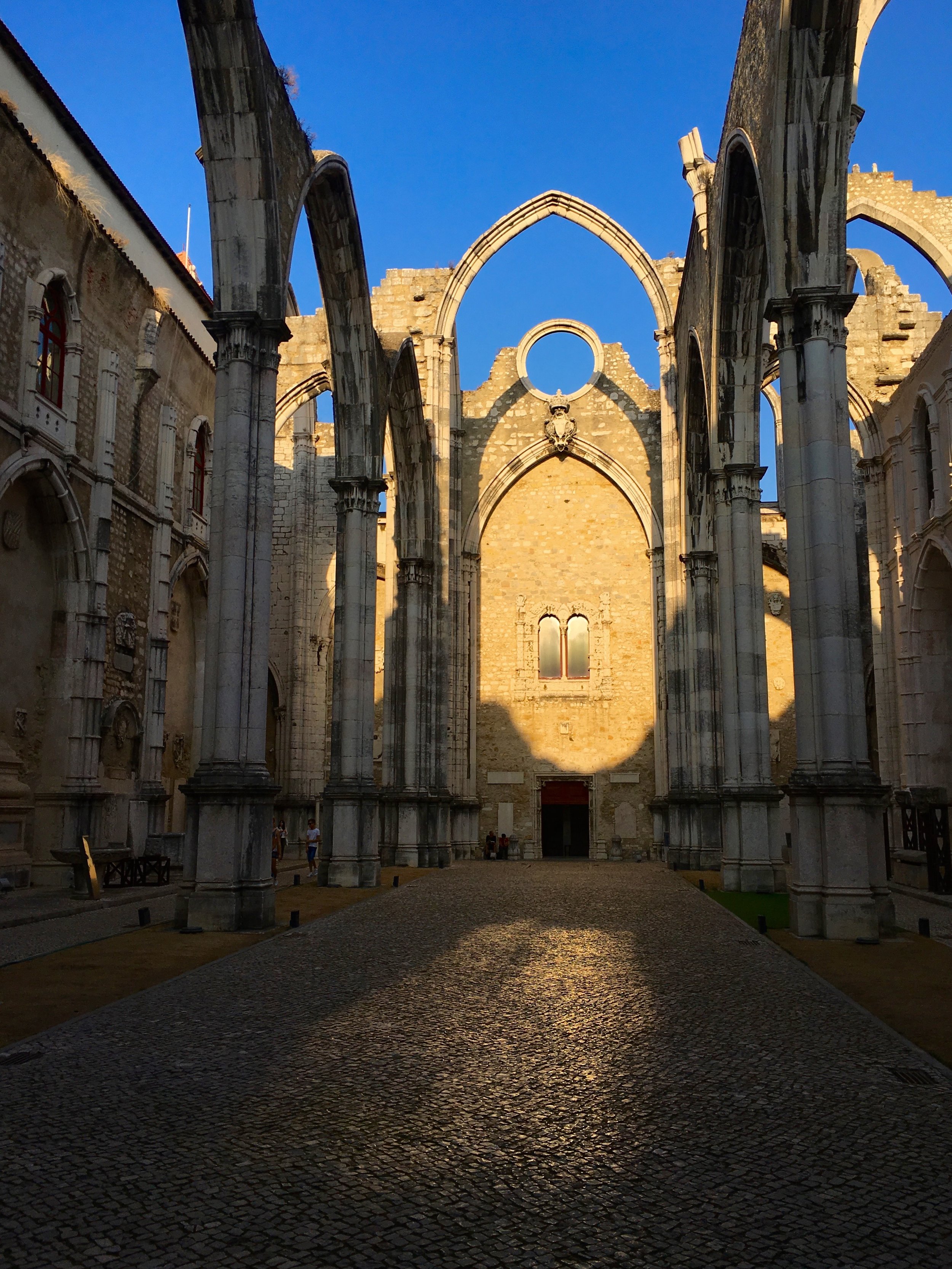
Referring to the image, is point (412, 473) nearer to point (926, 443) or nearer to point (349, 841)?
point (349, 841)

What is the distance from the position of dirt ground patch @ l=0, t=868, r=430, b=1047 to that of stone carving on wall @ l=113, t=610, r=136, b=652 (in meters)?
8.54

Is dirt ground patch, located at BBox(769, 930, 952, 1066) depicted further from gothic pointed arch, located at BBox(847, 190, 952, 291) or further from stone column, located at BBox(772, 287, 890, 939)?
gothic pointed arch, located at BBox(847, 190, 952, 291)

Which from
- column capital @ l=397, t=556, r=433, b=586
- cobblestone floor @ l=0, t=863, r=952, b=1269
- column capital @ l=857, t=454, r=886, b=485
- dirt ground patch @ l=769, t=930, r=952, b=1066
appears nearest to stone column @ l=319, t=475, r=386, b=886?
column capital @ l=397, t=556, r=433, b=586

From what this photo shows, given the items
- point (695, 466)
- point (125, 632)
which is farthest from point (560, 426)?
point (125, 632)

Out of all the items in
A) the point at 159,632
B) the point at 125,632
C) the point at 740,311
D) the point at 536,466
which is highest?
the point at 536,466

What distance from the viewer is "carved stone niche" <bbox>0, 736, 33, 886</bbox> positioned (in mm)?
15062

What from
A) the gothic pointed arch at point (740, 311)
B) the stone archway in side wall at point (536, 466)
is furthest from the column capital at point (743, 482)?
the stone archway in side wall at point (536, 466)

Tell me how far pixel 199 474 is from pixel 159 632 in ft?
15.2

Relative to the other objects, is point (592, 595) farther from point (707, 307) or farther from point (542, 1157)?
point (542, 1157)

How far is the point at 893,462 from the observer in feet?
71.7

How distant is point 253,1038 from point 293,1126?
5.29 ft

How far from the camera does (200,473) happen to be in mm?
23000

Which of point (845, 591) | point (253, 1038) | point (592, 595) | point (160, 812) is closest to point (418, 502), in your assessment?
point (592, 595)

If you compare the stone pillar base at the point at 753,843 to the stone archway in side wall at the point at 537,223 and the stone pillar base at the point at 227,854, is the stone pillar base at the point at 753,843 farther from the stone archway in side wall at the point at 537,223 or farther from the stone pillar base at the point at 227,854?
the stone archway in side wall at the point at 537,223
